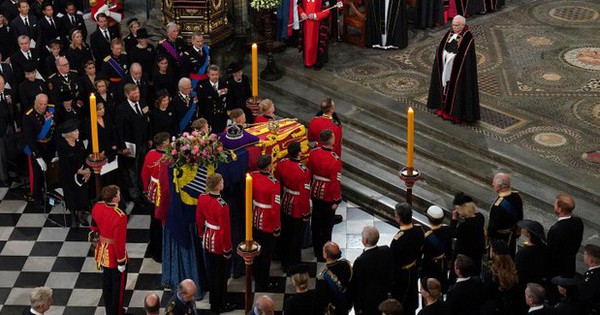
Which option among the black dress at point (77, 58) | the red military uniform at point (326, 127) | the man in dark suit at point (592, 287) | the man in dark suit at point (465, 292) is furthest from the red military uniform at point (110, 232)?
the man in dark suit at point (592, 287)

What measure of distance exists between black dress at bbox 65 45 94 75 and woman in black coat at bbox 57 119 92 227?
7.27 feet

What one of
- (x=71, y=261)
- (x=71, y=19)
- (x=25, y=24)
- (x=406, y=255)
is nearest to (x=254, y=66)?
(x=406, y=255)

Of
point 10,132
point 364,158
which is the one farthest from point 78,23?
point 364,158

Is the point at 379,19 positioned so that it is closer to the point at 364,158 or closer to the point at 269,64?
the point at 269,64

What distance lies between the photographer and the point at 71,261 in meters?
12.8

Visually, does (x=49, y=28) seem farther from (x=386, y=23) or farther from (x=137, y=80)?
(x=386, y=23)

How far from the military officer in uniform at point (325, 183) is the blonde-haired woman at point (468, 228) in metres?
1.63

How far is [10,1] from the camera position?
663 inches

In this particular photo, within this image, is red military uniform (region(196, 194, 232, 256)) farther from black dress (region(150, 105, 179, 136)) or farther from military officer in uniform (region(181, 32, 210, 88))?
military officer in uniform (region(181, 32, 210, 88))

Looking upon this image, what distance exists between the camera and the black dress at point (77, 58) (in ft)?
49.5

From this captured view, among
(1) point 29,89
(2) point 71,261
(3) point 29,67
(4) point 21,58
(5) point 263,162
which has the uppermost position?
(5) point 263,162

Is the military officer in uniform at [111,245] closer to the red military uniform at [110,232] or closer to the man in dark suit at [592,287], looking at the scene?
the red military uniform at [110,232]

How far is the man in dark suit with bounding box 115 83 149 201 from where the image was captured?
44.0 feet

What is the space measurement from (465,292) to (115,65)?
6.73 m
